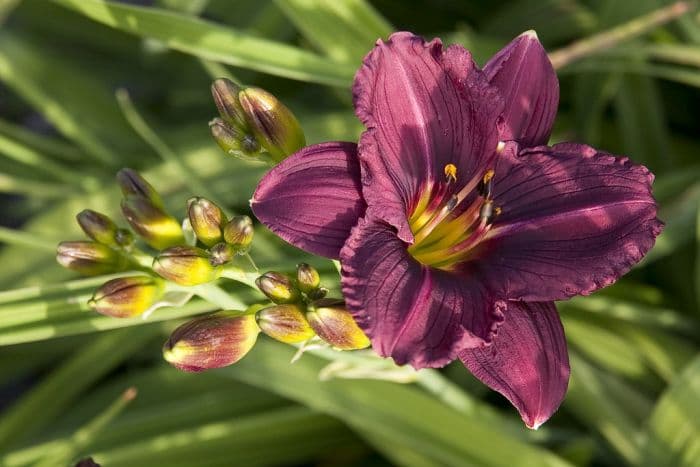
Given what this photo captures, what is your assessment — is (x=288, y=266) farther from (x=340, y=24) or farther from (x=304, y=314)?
(x=340, y=24)

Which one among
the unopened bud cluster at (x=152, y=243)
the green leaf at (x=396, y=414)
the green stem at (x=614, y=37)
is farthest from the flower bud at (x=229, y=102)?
the green stem at (x=614, y=37)

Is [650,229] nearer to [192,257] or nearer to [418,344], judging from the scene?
[418,344]

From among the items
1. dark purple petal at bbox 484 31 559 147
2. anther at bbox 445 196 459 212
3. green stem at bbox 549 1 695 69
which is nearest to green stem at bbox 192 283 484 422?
anther at bbox 445 196 459 212

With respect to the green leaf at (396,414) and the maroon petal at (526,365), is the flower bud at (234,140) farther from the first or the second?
the green leaf at (396,414)

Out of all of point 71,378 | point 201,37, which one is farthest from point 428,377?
point 71,378

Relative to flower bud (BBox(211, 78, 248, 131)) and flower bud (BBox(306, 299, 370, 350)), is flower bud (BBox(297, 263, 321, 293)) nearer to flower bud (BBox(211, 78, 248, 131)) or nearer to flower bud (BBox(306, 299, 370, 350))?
flower bud (BBox(306, 299, 370, 350))

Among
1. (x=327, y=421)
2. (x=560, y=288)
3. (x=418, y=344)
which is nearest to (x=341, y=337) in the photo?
(x=418, y=344)
